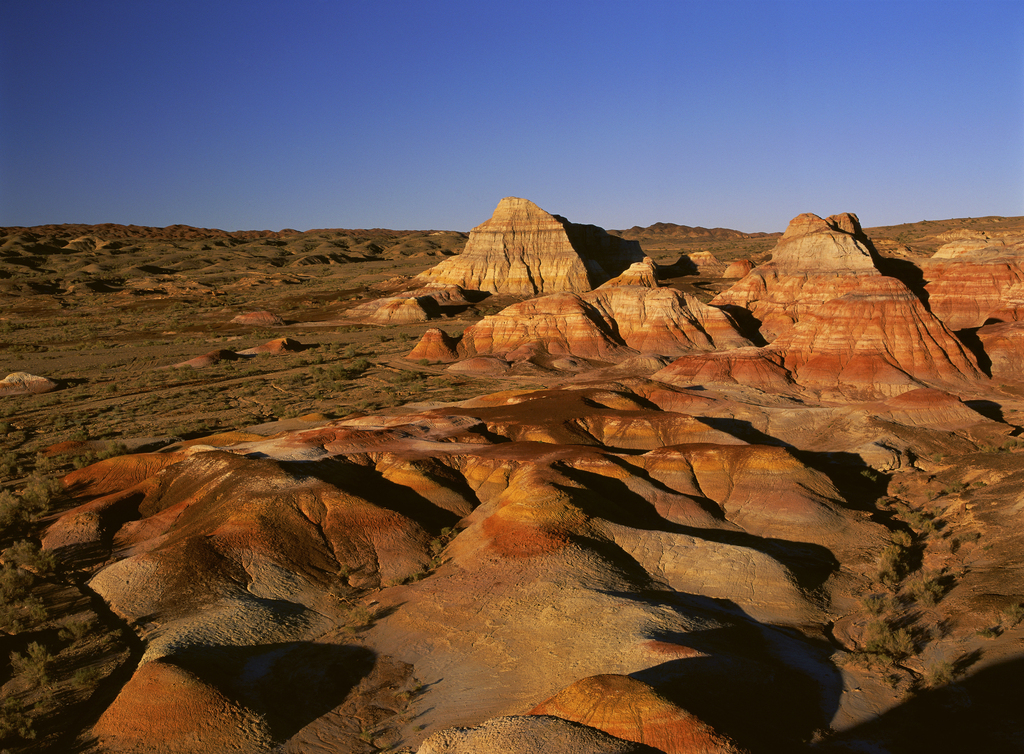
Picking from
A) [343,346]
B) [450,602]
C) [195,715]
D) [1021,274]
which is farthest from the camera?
[343,346]

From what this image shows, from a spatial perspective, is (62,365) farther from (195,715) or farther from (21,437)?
(195,715)

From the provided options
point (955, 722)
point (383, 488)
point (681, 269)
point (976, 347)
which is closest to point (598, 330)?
point (976, 347)

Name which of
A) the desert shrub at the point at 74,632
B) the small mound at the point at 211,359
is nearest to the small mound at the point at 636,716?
the desert shrub at the point at 74,632

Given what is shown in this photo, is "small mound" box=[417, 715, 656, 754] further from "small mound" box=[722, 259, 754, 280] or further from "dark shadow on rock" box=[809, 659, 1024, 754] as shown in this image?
"small mound" box=[722, 259, 754, 280]

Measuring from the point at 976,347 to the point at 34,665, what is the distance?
5285 centimetres

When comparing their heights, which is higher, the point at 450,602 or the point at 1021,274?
the point at 1021,274

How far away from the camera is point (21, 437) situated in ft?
119

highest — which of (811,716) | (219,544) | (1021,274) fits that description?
(1021,274)

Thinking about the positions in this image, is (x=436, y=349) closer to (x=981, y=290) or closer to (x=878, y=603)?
(x=981, y=290)

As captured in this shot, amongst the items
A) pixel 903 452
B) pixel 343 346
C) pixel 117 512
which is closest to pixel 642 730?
pixel 117 512

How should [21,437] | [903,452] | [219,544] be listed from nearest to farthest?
[219,544]
[903,452]
[21,437]

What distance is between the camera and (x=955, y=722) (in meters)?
13.5

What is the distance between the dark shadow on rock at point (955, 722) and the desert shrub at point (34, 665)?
15.6 meters

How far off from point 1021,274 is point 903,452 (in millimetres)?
37082
